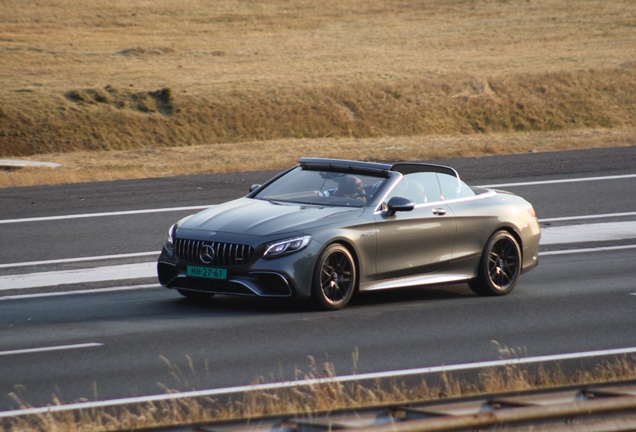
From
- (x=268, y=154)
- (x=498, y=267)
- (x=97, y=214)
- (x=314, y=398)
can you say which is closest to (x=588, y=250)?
(x=498, y=267)

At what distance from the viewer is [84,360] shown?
29.2 feet

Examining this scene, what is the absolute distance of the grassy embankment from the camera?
28859 mm

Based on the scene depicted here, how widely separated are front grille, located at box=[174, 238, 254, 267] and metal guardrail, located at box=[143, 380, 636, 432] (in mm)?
4551

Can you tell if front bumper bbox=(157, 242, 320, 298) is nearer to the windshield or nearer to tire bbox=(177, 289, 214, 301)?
tire bbox=(177, 289, 214, 301)

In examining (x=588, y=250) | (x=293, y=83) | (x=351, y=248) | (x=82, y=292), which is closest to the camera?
(x=351, y=248)

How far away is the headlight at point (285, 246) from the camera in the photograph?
10.3 metres

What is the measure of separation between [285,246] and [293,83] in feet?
109

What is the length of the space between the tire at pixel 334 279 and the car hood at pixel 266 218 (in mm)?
324

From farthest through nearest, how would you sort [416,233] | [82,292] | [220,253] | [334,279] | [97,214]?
[97,214], [82,292], [416,233], [334,279], [220,253]

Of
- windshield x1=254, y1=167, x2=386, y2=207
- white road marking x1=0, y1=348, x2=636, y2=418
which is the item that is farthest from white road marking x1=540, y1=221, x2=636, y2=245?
white road marking x1=0, y1=348, x2=636, y2=418

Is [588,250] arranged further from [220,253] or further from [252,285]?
[220,253]

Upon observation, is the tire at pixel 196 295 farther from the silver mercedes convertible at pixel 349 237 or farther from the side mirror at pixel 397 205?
the side mirror at pixel 397 205

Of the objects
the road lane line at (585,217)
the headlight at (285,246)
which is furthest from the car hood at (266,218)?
the road lane line at (585,217)

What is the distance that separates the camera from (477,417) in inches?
221
